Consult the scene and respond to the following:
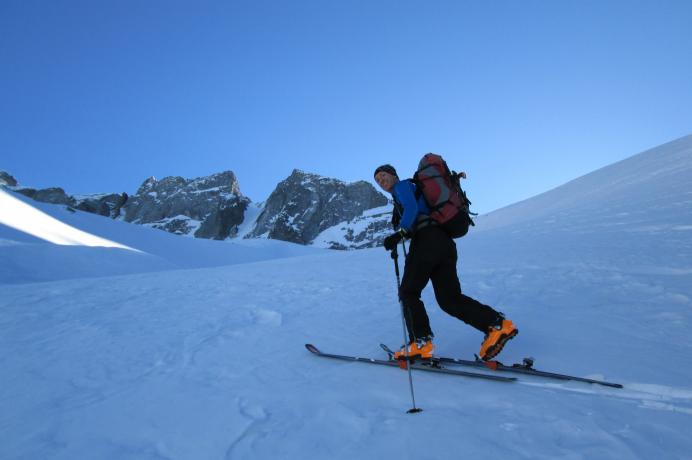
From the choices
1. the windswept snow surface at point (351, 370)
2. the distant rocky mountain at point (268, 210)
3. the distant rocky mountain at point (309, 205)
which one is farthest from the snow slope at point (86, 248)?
the distant rocky mountain at point (309, 205)

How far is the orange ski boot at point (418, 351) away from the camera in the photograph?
3.79 m

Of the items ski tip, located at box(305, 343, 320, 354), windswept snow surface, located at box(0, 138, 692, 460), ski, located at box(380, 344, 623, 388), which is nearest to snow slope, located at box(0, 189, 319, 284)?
windswept snow surface, located at box(0, 138, 692, 460)

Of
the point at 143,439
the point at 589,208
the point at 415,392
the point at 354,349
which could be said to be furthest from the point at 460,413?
the point at 589,208

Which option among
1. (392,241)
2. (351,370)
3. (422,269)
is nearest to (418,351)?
(351,370)

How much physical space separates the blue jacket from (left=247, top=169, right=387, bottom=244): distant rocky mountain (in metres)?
157

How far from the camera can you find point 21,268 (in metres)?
13.9

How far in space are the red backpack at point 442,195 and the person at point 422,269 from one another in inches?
2.9

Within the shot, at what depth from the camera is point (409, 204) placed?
390cm

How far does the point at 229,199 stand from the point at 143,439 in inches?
7553

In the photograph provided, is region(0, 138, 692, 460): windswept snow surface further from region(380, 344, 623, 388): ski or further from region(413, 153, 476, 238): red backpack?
region(413, 153, 476, 238): red backpack

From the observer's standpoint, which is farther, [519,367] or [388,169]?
[388,169]

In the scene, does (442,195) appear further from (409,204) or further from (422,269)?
(422,269)

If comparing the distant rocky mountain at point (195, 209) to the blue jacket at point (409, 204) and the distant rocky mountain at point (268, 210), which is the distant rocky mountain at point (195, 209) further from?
the blue jacket at point (409, 204)

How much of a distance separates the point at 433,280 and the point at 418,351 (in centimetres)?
74
